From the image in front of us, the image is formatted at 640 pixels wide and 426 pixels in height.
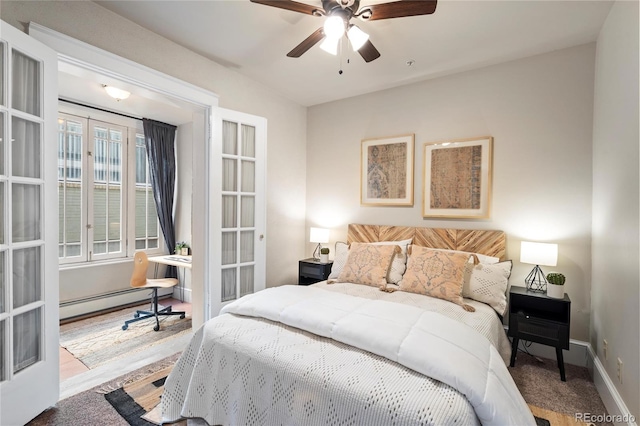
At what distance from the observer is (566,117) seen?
8.66 feet

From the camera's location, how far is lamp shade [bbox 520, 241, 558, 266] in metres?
2.47

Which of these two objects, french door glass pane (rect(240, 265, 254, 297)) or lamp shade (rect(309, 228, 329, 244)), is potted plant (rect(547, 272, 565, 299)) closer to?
lamp shade (rect(309, 228, 329, 244))

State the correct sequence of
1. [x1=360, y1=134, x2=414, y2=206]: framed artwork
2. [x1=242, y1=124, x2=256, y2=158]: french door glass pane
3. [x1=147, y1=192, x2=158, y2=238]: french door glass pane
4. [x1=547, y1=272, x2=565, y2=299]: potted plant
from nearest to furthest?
[x1=547, y1=272, x2=565, y2=299]: potted plant
[x1=242, y1=124, x2=256, y2=158]: french door glass pane
[x1=360, y1=134, x2=414, y2=206]: framed artwork
[x1=147, y1=192, x2=158, y2=238]: french door glass pane

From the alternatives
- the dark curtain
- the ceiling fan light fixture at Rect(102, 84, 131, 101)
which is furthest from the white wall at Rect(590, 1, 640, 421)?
the dark curtain

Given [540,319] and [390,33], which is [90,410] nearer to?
[540,319]

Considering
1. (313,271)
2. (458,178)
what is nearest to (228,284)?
(313,271)

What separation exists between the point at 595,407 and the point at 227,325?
100 inches

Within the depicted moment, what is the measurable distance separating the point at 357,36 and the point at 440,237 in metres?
2.13

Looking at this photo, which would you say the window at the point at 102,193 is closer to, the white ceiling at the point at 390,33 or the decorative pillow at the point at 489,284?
the white ceiling at the point at 390,33

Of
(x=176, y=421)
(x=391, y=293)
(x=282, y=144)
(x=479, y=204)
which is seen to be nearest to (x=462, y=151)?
(x=479, y=204)

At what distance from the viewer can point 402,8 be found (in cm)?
177

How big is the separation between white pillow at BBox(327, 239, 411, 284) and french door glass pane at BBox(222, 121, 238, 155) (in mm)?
1595

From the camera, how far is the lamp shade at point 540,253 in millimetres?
2471

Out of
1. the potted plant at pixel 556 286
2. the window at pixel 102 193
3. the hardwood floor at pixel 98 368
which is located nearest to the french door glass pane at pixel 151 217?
the window at pixel 102 193
